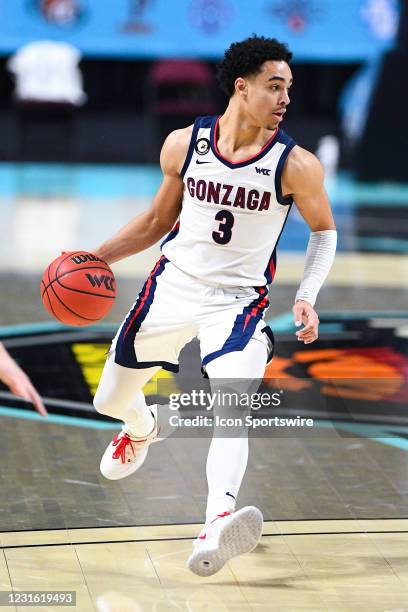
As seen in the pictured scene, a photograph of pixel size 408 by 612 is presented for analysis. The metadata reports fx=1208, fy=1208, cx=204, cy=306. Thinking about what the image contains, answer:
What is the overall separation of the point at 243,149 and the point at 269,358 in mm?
979

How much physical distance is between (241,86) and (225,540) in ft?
6.88

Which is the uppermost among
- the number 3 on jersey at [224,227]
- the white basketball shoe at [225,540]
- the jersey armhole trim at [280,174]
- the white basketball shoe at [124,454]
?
the jersey armhole trim at [280,174]

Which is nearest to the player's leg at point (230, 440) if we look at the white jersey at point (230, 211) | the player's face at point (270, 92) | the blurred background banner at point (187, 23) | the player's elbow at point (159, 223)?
the white jersey at point (230, 211)

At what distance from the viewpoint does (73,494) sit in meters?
6.18

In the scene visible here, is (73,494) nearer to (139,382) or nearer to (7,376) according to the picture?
(139,382)

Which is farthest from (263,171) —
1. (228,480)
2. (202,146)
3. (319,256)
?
(228,480)

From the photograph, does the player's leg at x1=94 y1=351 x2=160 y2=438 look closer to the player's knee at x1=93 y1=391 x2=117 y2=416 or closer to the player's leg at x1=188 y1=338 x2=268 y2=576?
the player's knee at x1=93 y1=391 x2=117 y2=416

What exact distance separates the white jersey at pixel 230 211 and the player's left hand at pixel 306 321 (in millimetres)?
350

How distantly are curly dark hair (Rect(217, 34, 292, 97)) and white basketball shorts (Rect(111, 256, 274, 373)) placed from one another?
0.96 metres

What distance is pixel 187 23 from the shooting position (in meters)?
20.7

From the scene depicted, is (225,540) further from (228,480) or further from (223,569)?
(223,569)

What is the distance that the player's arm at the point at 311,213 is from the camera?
5492mm

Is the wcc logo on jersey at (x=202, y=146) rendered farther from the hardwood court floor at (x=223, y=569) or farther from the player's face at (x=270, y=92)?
the hardwood court floor at (x=223, y=569)

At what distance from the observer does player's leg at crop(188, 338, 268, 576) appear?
15.8ft
